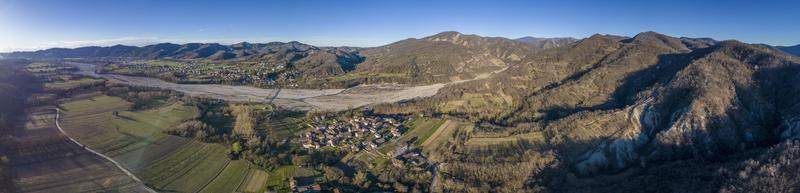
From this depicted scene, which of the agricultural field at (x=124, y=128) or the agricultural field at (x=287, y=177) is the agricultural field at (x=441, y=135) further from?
the agricultural field at (x=124, y=128)

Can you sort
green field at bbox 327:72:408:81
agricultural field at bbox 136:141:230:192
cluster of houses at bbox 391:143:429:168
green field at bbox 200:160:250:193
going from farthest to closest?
green field at bbox 327:72:408:81, cluster of houses at bbox 391:143:429:168, green field at bbox 200:160:250:193, agricultural field at bbox 136:141:230:192

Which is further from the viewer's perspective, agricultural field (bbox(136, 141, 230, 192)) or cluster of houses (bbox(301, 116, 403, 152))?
cluster of houses (bbox(301, 116, 403, 152))

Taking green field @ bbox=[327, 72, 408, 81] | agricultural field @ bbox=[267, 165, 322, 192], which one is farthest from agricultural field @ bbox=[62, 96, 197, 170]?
green field @ bbox=[327, 72, 408, 81]

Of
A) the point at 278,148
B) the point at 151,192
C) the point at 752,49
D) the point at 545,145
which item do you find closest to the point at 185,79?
the point at 278,148

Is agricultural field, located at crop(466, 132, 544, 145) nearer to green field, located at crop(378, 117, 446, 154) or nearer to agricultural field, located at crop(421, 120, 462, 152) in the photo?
agricultural field, located at crop(421, 120, 462, 152)

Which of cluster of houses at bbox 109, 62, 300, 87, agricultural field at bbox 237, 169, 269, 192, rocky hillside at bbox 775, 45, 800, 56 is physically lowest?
agricultural field at bbox 237, 169, 269, 192

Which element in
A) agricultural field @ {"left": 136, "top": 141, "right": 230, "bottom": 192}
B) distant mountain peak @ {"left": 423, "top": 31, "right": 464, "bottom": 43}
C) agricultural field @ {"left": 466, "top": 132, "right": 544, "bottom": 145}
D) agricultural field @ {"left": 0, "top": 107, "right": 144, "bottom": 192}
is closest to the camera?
agricultural field @ {"left": 0, "top": 107, "right": 144, "bottom": 192}
